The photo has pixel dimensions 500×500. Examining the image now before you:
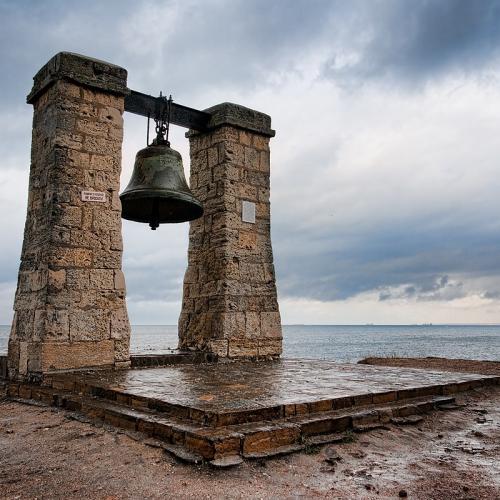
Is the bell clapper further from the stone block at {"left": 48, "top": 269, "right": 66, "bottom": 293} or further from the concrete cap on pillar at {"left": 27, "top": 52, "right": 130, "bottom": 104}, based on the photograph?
the concrete cap on pillar at {"left": 27, "top": 52, "right": 130, "bottom": 104}

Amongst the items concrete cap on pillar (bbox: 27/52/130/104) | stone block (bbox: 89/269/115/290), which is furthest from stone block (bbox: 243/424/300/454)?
concrete cap on pillar (bbox: 27/52/130/104)

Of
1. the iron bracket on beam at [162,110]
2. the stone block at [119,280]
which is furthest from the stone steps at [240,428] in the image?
the iron bracket on beam at [162,110]

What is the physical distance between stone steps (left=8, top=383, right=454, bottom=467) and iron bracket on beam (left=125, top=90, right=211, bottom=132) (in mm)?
3746

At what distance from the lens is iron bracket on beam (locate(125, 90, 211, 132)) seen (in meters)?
6.78

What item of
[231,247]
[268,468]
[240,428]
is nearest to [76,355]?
[231,247]

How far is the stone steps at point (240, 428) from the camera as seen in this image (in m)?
3.16

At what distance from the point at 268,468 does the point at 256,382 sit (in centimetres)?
180

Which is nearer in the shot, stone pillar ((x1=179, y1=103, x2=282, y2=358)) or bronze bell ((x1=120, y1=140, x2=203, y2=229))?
bronze bell ((x1=120, y1=140, x2=203, y2=229))

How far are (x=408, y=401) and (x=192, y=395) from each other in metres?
1.81

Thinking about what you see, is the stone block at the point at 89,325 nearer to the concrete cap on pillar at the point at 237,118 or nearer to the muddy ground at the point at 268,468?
the muddy ground at the point at 268,468

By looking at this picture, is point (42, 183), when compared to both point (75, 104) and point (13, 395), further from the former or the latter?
point (13, 395)

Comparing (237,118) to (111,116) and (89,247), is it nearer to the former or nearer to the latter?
(111,116)

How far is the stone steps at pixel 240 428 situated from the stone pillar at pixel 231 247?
293cm

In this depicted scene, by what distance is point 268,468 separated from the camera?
10.1 feet
